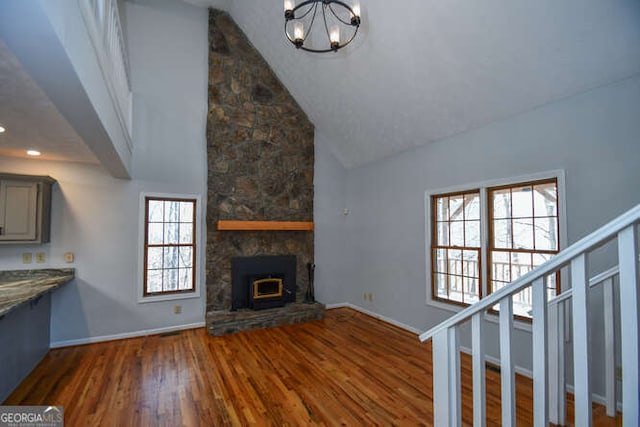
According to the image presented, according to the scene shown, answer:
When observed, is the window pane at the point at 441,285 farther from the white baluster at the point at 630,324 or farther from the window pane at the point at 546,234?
the white baluster at the point at 630,324

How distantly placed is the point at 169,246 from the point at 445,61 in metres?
4.40

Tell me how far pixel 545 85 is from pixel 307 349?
12.6ft

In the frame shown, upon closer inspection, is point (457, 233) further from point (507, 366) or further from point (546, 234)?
point (507, 366)

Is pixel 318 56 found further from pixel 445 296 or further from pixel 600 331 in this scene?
pixel 600 331

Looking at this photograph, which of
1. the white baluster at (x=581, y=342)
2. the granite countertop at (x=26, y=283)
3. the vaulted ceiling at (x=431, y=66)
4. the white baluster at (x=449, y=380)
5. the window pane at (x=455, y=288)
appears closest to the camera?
the white baluster at (x=581, y=342)

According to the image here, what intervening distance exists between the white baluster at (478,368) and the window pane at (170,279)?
14.2ft

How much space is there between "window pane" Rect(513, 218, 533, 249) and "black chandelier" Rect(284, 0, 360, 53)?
106 inches

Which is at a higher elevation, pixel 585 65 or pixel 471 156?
pixel 585 65

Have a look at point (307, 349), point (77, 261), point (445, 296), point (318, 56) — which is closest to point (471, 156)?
point (445, 296)

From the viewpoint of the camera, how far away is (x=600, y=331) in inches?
102

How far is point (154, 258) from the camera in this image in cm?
450

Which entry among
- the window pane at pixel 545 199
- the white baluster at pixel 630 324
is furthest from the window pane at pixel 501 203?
the white baluster at pixel 630 324

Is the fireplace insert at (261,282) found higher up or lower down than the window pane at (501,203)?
lower down

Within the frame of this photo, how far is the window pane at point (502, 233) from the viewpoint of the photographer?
3.46 meters
